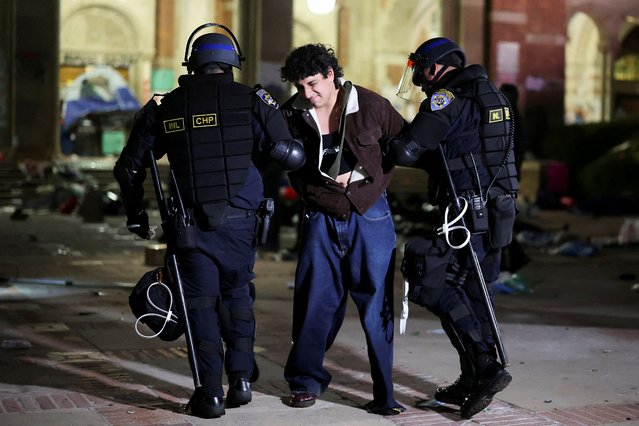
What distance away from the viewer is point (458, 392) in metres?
5.56

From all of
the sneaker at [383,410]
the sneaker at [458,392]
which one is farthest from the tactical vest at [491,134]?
the sneaker at [383,410]

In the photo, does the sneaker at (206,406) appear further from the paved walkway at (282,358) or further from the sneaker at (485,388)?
the sneaker at (485,388)

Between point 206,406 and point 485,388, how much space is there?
1.33 m

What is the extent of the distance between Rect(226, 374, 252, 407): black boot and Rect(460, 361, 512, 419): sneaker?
1066 mm

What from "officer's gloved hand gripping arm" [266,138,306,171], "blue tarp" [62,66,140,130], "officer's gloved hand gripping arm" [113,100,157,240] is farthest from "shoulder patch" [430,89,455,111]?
"blue tarp" [62,66,140,130]

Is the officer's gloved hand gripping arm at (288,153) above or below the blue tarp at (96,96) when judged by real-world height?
below

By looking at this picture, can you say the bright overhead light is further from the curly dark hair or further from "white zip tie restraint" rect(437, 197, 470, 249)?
"white zip tie restraint" rect(437, 197, 470, 249)

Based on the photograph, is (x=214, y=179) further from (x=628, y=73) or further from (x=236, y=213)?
(x=628, y=73)

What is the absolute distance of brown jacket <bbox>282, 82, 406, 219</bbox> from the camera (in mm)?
5461

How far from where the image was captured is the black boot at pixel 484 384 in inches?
207

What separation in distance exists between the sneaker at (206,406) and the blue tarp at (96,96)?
19537mm

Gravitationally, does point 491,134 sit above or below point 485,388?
above

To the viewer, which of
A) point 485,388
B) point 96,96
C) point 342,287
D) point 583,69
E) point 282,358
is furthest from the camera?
point 583,69

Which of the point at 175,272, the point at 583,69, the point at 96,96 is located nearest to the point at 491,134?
the point at 175,272
